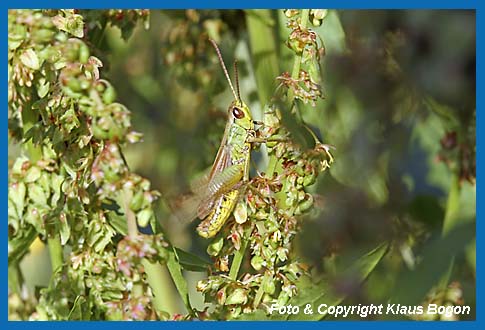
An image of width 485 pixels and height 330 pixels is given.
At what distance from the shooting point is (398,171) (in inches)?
42.5

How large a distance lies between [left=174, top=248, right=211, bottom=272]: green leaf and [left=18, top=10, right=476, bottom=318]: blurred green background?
10cm

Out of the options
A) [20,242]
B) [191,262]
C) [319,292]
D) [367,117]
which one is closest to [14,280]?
[20,242]

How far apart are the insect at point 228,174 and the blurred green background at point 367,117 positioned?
0.07 meters

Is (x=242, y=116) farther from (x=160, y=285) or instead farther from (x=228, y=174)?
(x=160, y=285)

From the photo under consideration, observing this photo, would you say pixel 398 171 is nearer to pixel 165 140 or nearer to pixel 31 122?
pixel 165 140

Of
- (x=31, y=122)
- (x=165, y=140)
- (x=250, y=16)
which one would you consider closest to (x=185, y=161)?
(x=165, y=140)

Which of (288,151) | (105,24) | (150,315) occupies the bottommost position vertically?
(150,315)

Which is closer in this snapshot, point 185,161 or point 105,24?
point 105,24

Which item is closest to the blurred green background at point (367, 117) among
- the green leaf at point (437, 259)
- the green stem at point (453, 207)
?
the green stem at point (453, 207)

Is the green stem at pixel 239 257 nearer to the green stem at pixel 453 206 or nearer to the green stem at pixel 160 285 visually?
the green stem at pixel 160 285

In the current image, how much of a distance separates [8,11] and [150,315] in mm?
318

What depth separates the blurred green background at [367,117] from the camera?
0.96m

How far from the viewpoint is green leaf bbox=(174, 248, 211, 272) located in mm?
825

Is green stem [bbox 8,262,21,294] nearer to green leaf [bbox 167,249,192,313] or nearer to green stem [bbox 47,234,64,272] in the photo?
green stem [bbox 47,234,64,272]
